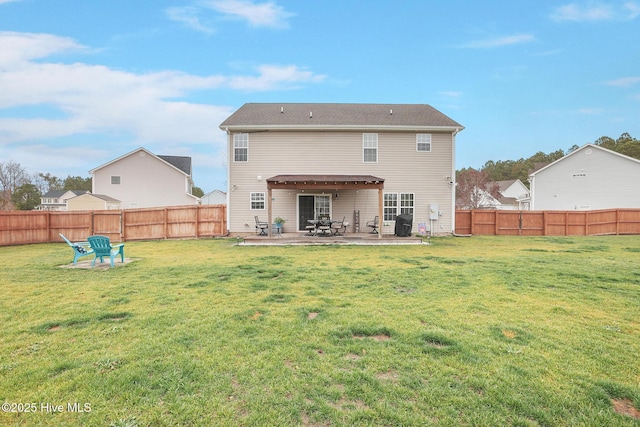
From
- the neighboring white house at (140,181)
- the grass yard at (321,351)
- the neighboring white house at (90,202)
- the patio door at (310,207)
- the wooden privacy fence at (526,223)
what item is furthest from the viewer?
the neighboring white house at (140,181)

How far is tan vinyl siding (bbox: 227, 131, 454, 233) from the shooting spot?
16.4 m

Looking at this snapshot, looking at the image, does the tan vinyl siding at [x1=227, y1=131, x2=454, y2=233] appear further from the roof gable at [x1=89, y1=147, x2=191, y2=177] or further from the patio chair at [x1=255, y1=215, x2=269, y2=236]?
the roof gable at [x1=89, y1=147, x2=191, y2=177]

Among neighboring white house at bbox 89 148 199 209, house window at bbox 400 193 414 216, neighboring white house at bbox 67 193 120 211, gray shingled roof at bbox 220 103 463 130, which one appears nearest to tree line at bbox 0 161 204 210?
neighboring white house at bbox 89 148 199 209

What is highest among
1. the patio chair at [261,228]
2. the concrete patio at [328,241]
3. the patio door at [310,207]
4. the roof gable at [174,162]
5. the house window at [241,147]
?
the roof gable at [174,162]

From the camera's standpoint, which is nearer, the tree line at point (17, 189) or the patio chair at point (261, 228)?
the patio chair at point (261, 228)

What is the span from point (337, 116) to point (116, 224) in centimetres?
1288

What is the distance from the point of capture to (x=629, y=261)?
884 centimetres

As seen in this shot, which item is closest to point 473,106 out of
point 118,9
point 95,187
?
point 118,9

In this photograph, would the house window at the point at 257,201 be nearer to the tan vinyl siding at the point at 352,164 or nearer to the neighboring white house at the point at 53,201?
the tan vinyl siding at the point at 352,164

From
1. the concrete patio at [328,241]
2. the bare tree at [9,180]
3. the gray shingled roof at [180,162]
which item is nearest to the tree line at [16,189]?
the bare tree at [9,180]

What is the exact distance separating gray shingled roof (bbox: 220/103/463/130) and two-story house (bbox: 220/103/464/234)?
0.11 m

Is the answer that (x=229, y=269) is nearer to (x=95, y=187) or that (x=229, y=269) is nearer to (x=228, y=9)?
(x=228, y=9)

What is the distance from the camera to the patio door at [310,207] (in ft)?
53.9

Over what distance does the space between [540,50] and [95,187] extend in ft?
121
